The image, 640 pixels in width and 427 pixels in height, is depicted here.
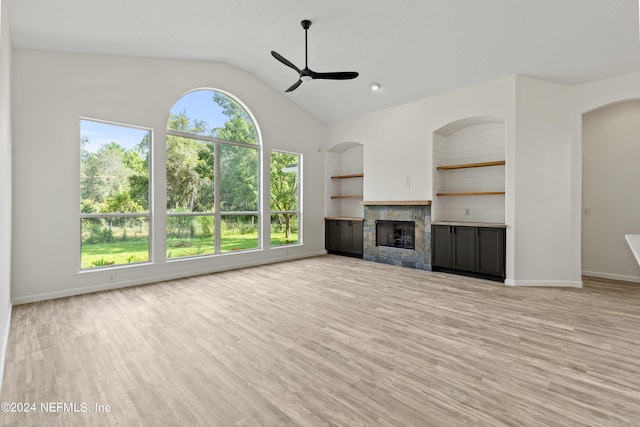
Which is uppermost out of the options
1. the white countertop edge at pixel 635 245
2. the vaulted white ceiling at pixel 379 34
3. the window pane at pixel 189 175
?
the vaulted white ceiling at pixel 379 34

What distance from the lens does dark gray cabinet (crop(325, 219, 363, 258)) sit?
23.3ft

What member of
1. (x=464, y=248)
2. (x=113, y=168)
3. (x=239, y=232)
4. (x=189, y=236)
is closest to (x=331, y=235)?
(x=239, y=232)

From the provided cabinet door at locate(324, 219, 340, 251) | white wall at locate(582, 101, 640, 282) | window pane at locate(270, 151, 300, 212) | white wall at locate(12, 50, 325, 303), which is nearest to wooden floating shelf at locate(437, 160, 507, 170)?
white wall at locate(582, 101, 640, 282)

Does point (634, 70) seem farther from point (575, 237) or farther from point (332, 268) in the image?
point (332, 268)

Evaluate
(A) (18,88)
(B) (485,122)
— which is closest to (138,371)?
(A) (18,88)

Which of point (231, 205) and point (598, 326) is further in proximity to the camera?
point (231, 205)

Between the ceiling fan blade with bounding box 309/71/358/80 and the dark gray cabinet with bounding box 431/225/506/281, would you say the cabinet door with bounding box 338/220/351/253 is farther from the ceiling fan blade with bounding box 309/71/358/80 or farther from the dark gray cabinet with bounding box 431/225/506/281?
the ceiling fan blade with bounding box 309/71/358/80

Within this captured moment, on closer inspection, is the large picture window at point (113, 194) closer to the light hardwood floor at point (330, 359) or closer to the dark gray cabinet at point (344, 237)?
the light hardwood floor at point (330, 359)

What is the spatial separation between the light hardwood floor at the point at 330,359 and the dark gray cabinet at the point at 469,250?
0.75 meters

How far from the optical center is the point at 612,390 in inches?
79.8

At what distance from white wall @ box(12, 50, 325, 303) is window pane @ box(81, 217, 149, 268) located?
158 millimetres

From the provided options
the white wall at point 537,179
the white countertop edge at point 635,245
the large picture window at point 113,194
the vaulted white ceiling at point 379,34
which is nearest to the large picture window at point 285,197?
the vaulted white ceiling at point 379,34

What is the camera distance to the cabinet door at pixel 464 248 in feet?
17.0

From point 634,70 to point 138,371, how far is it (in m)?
6.85
